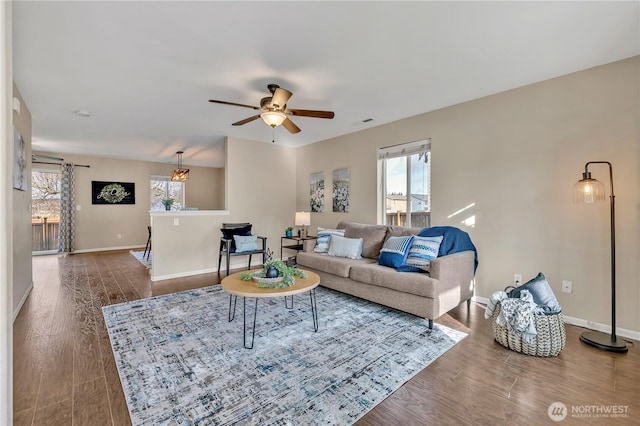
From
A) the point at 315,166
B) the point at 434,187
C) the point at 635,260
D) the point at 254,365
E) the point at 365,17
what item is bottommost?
the point at 254,365

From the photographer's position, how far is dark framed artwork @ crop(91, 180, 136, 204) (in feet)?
24.4

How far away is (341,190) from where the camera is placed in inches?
210

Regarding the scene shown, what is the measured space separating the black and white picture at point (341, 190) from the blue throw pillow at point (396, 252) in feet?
6.16

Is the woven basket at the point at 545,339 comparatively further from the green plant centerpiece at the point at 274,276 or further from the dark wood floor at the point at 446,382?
the green plant centerpiece at the point at 274,276

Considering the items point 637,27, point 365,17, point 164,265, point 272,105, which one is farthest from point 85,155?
point 637,27

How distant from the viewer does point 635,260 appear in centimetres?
258

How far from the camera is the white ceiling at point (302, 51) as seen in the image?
197cm

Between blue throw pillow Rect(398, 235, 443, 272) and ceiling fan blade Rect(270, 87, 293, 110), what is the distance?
2157mm

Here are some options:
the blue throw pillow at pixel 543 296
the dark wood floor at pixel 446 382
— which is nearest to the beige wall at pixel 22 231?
the dark wood floor at pixel 446 382

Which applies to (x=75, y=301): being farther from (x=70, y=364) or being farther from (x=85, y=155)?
(x=85, y=155)

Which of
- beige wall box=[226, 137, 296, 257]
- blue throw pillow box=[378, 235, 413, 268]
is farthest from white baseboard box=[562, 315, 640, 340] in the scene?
beige wall box=[226, 137, 296, 257]

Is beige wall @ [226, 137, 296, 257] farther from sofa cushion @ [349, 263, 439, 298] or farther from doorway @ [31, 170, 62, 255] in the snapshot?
doorway @ [31, 170, 62, 255]

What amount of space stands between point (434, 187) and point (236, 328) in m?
3.08

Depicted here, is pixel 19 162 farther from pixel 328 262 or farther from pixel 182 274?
pixel 328 262
